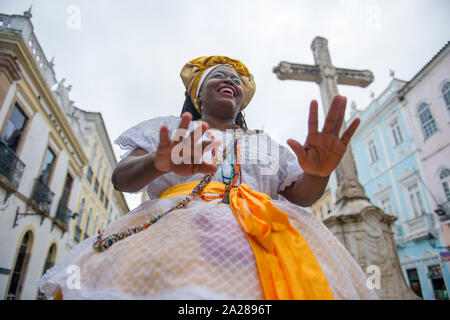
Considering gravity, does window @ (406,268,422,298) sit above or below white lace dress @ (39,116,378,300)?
above

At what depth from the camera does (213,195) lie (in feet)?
4.06

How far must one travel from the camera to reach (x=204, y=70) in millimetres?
1876

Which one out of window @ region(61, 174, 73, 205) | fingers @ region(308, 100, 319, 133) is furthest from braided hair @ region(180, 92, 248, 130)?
window @ region(61, 174, 73, 205)

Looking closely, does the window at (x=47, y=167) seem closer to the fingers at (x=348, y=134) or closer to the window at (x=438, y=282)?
the fingers at (x=348, y=134)

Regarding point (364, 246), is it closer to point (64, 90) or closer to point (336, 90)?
point (336, 90)

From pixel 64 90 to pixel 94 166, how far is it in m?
Result: 6.43

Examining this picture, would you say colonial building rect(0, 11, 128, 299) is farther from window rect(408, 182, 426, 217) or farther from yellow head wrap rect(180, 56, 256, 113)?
window rect(408, 182, 426, 217)

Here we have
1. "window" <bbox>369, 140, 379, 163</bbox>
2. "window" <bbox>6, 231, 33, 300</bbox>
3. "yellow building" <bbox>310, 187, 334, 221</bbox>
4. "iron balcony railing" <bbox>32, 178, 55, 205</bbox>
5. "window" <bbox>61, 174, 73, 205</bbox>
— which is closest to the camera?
"window" <bbox>6, 231, 33, 300</bbox>

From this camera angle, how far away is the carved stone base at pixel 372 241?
4.60 m

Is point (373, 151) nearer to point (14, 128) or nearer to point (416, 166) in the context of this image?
point (416, 166)

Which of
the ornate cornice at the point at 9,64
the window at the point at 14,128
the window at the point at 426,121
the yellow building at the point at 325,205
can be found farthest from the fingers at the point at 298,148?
the yellow building at the point at 325,205

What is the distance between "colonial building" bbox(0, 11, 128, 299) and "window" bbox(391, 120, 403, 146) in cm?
1610

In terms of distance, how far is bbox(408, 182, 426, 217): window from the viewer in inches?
527

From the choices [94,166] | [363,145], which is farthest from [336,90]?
[94,166]
